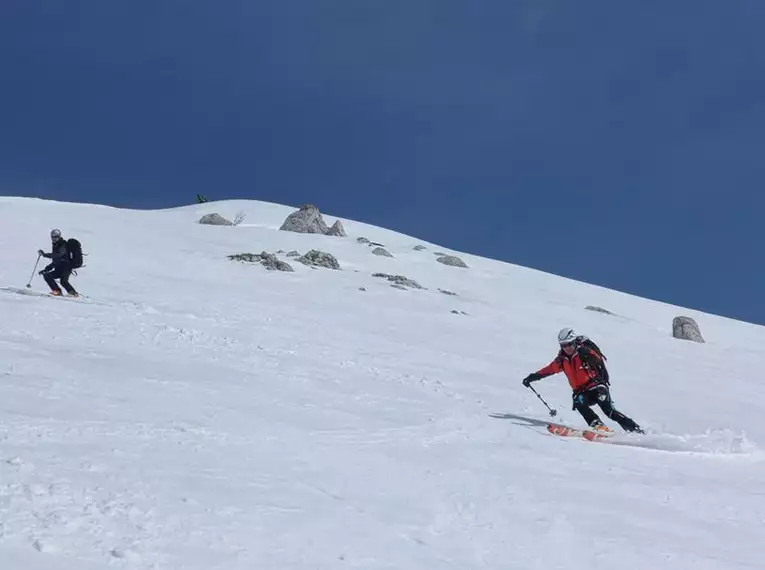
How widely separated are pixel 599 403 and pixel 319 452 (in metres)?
5.28

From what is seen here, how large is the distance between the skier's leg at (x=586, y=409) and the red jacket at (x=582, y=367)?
0.12m

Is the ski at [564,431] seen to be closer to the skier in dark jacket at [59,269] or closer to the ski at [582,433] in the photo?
the ski at [582,433]

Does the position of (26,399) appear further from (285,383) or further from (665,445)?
(665,445)

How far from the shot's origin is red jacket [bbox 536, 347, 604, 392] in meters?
11.2

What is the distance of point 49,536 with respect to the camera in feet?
15.1

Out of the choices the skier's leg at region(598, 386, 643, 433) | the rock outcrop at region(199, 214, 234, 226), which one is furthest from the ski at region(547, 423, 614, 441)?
the rock outcrop at region(199, 214, 234, 226)

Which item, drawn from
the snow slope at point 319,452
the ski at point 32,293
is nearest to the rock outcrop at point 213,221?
the snow slope at point 319,452

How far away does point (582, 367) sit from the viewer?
11242 millimetres

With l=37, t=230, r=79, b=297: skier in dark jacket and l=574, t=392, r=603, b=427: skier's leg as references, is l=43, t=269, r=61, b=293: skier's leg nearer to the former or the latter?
l=37, t=230, r=79, b=297: skier in dark jacket

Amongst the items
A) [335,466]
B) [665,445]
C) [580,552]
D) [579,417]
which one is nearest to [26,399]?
[335,466]

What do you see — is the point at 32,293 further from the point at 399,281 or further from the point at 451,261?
the point at 451,261

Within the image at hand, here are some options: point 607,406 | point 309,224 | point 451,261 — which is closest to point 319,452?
point 607,406

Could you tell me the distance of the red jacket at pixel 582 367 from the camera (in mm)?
11172

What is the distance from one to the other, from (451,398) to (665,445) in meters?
3.52
